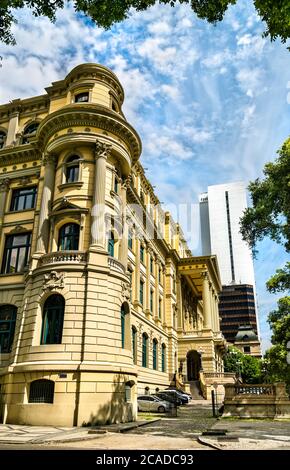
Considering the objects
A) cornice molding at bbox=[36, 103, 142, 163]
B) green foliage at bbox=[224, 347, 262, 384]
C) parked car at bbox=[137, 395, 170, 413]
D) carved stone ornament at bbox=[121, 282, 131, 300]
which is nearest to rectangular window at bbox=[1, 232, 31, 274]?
cornice molding at bbox=[36, 103, 142, 163]

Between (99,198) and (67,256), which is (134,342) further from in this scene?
(99,198)

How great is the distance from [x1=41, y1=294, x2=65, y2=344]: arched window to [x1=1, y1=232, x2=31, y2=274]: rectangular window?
5281 millimetres

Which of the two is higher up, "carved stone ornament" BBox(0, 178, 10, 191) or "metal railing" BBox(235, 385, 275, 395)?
"carved stone ornament" BBox(0, 178, 10, 191)

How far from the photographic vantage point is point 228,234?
6334 inches

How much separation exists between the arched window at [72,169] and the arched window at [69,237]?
3.20 m

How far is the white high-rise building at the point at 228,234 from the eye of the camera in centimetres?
15662

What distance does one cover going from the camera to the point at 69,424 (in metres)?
17.8

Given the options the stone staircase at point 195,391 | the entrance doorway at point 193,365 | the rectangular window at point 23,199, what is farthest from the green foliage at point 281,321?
the rectangular window at point 23,199

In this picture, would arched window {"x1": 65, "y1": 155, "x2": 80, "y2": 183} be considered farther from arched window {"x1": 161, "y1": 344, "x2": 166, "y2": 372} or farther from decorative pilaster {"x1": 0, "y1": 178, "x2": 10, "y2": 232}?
arched window {"x1": 161, "y1": 344, "x2": 166, "y2": 372}

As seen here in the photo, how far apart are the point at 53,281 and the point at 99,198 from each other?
5.89 m

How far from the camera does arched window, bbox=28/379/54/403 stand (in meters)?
18.9

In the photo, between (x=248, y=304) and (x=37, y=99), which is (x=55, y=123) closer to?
(x=37, y=99)

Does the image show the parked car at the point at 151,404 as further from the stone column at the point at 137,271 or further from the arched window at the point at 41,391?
the arched window at the point at 41,391
